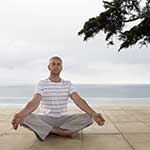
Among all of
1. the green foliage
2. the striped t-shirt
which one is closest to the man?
the striped t-shirt

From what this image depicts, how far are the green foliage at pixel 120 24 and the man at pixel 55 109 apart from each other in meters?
3.97

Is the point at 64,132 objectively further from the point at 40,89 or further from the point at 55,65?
the point at 55,65

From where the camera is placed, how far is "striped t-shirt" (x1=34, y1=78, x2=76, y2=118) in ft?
18.2

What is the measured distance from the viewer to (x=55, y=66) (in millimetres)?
5547

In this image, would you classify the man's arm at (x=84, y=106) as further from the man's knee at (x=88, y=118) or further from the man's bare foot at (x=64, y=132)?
the man's bare foot at (x=64, y=132)

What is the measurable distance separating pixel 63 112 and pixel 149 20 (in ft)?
13.9

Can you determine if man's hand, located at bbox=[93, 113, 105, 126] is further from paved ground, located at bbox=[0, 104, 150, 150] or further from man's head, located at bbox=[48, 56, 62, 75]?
man's head, located at bbox=[48, 56, 62, 75]

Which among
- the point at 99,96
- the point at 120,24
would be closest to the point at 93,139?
the point at 120,24

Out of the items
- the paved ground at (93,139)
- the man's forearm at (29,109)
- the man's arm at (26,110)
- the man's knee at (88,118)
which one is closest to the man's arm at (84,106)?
the man's knee at (88,118)

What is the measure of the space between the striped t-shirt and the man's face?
141 millimetres

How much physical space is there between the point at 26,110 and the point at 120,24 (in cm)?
474

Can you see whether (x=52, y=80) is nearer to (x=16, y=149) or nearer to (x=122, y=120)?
(x=16, y=149)

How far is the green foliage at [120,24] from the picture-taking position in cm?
922

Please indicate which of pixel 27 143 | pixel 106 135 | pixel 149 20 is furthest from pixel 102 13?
pixel 27 143
